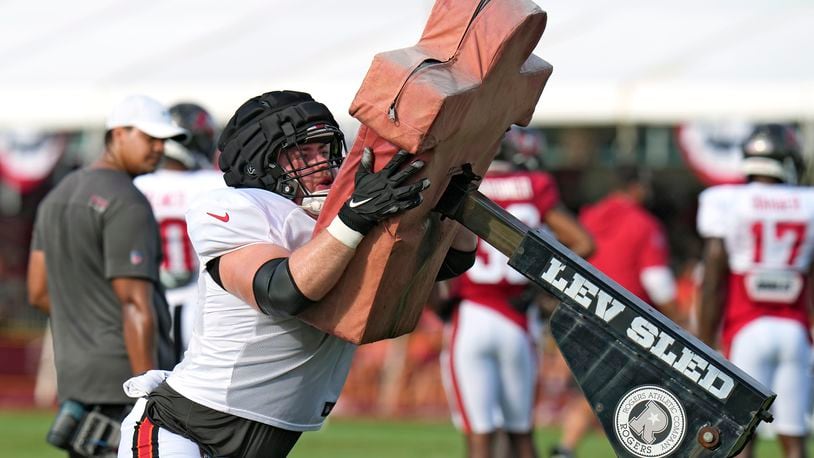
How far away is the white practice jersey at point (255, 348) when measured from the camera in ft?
11.4

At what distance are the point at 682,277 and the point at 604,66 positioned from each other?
2470 millimetres

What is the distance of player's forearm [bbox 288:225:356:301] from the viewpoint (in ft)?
10.4

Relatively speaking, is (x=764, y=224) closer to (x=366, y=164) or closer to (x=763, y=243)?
(x=763, y=243)

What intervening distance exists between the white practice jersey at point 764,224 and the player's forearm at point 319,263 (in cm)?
448

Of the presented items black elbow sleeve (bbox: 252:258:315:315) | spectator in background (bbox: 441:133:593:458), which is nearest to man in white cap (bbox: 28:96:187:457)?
black elbow sleeve (bbox: 252:258:315:315)

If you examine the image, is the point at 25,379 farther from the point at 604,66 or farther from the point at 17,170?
the point at 604,66

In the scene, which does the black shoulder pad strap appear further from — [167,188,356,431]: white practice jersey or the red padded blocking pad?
the red padded blocking pad

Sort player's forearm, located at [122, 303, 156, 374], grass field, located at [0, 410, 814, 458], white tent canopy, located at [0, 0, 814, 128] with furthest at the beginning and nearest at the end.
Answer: white tent canopy, located at [0, 0, 814, 128], grass field, located at [0, 410, 814, 458], player's forearm, located at [122, 303, 156, 374]

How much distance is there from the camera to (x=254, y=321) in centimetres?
354

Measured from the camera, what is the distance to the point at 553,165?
16.1 m

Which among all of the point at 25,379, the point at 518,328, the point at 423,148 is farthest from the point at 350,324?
the point at 25,379

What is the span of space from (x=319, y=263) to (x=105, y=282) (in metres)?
2.42

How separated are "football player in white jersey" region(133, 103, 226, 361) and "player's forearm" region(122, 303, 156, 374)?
63.5 inches

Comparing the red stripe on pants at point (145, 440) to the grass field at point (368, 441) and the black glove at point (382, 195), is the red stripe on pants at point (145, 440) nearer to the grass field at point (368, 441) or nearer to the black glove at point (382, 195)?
the black glove at point (382, 195)
